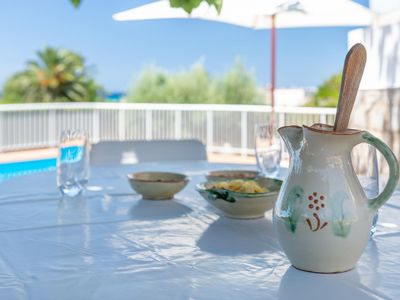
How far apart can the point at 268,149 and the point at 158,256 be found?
927mm

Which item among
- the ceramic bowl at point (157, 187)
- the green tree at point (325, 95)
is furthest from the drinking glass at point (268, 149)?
the green tree at point (325, 95)

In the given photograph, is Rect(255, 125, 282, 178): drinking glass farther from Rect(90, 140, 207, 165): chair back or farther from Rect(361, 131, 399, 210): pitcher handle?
Rect(90, 140, 207, 165): chair back

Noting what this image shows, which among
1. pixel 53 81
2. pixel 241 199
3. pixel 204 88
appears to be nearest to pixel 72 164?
pixel 241 199

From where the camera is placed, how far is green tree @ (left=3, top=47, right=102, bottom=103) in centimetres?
1975

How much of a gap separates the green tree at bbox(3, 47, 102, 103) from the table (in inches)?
730

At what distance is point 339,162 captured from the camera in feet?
2.90

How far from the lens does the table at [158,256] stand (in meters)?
0.83

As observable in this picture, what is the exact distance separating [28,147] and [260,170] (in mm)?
6761

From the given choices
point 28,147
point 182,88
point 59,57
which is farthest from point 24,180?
point 59,57

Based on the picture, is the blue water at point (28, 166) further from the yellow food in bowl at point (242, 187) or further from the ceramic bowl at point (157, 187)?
the yellow food in bowl at point (242, 187)

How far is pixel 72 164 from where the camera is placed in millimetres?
1646

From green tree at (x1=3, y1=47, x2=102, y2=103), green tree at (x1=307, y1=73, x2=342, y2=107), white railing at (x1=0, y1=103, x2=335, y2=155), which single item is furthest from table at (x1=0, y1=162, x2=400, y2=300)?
green tree at (x1=3, y1=47, x2=102, y2=103)

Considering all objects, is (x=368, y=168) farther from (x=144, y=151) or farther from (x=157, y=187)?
(x=144, y=151)

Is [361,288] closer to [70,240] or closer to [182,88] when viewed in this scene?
[70,240]
